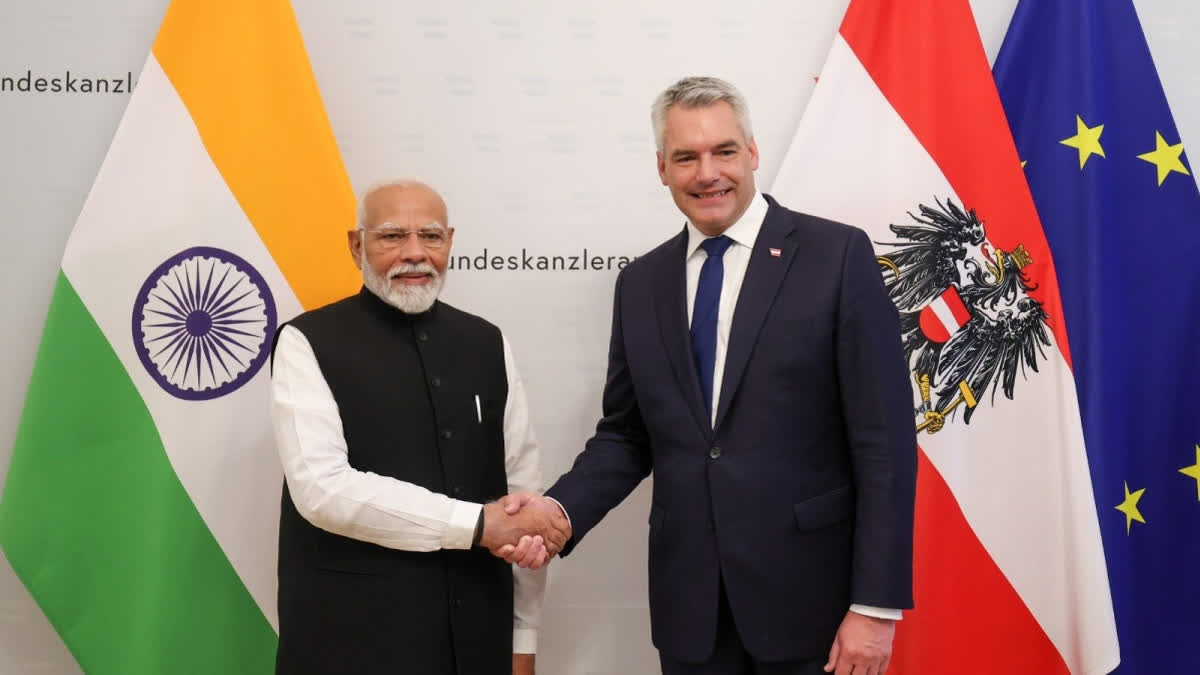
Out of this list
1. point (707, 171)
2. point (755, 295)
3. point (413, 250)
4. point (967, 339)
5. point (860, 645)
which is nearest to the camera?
point (860, 645)

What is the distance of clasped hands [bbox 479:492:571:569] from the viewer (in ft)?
6.83

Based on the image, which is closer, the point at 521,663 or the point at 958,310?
the point at 521,663

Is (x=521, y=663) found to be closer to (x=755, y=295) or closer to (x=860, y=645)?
(x=860, y=645)

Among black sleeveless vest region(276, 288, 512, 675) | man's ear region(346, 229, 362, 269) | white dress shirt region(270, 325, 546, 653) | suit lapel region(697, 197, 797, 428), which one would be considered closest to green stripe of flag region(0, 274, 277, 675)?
black sleeveless vest region(276, 288, 512, 675)

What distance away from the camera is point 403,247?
7.25 ft

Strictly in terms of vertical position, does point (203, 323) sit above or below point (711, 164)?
below

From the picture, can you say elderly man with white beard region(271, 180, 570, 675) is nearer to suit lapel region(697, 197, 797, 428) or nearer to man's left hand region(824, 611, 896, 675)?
suit lapel region(697, 197, 797, 428)

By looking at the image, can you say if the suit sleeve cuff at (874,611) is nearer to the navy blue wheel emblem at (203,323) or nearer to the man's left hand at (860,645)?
the man's left hand at (860,645)

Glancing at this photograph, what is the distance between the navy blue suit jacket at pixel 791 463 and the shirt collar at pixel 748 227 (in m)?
0.06

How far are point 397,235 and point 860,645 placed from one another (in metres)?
1.28

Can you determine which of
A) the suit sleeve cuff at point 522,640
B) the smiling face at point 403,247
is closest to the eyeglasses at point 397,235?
the smiling face at point 403,247

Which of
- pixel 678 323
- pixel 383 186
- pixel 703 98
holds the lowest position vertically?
pixel 678 323

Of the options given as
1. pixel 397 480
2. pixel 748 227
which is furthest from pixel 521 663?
pixel 748 227

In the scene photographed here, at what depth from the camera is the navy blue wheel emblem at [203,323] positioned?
2527 millimetres
